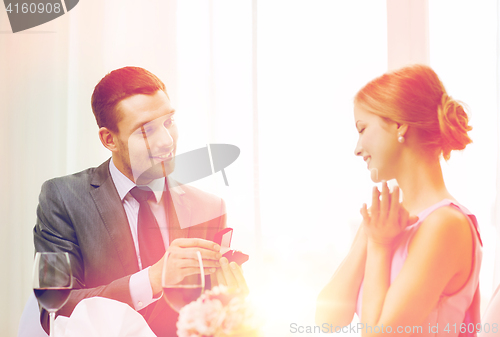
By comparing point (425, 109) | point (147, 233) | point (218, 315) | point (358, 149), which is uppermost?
point (425, 109)

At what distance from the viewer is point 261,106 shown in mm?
1223

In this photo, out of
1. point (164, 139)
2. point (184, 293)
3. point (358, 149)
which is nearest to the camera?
point (184, 293)

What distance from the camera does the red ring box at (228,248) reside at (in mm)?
1170

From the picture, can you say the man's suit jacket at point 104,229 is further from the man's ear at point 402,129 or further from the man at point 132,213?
the man's ear at point 402,129

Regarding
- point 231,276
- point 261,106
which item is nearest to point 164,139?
point 261,106

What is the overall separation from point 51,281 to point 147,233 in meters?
0.26

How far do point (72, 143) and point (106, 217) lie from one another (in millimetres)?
286

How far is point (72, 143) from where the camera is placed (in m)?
1.31

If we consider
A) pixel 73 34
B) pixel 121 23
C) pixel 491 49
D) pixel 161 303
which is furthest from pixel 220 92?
pixel 491 49

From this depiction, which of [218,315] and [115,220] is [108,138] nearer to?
[115,220]

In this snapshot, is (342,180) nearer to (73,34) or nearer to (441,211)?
(441,211)

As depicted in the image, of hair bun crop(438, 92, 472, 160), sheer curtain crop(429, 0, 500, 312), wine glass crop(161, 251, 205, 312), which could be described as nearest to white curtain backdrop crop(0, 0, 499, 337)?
sheer curtain crop(429, 0, 500, 312)

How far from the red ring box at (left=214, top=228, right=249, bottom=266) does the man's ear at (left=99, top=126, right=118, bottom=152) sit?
39 centimetres

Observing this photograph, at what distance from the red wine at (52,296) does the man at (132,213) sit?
0.32 feet
